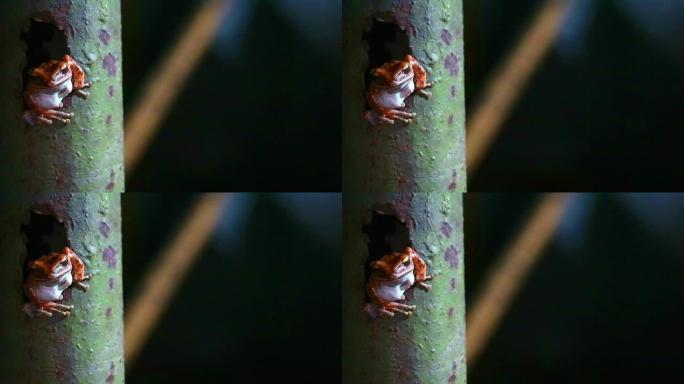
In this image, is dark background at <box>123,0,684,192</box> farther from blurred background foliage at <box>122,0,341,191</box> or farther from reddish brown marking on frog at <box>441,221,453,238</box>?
reddish brown marking on frog at <box>441,221,453,238</box>

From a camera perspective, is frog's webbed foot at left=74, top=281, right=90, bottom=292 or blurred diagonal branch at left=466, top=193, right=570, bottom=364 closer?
frog's webbed foot at left=74, top=281, right=90, bottom=292

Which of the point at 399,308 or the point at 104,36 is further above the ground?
the point at 104,36

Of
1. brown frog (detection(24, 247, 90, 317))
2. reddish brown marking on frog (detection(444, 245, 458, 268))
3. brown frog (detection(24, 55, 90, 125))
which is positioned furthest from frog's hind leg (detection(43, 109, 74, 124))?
reddish brown marking on frog (detection(444, 245, 458, 268))

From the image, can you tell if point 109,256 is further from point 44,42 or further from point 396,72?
point 396,72

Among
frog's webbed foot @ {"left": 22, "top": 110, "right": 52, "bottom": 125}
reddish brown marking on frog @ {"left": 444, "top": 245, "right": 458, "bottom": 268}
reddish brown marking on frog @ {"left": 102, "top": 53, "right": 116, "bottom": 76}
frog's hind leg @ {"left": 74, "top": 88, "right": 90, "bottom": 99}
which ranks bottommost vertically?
reddish brown marking on frog @ {"left": 444, "top": 245, "right": 458, "bottom": 268}

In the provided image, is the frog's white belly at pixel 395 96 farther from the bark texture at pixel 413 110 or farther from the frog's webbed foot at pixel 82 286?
the frog's webbed foot at pixel 82 286

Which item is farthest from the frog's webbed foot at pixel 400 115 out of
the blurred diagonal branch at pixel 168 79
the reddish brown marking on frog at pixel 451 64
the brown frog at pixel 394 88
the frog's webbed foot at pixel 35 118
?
the frog's webbed foot at pixel 35 118

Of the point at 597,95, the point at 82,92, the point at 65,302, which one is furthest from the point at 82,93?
the point at 597,95
